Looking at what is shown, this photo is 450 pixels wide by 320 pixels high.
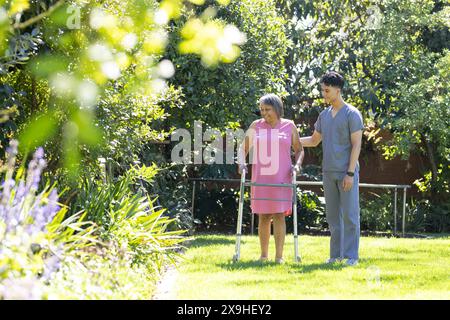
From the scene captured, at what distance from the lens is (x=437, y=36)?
510 inches

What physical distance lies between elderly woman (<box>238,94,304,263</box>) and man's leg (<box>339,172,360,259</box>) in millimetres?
499

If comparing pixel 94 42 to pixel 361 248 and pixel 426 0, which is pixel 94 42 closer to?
pixel 361 248

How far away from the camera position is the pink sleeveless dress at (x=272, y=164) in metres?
7.14

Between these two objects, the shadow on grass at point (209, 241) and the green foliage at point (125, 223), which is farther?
the shadow on grass at point (209, 241)

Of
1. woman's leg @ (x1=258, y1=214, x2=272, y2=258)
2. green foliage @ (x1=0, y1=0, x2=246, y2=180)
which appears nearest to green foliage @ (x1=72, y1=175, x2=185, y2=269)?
green foliage @ (x1=0, y1=0, x2=246, y2=180)

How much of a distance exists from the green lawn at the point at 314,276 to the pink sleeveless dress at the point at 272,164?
0.52 meters

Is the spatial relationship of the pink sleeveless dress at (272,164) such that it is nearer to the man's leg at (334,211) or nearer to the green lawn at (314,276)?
the man's leg at (334,211)

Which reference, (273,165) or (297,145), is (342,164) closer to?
(297,145)

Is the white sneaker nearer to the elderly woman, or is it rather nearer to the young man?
the young man

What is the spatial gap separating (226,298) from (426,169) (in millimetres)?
9888

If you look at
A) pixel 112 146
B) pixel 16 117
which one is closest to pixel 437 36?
pixel 112 146

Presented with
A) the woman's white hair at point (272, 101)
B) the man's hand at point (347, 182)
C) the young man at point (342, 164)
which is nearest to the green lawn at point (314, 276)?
the young man at point (342, 164)

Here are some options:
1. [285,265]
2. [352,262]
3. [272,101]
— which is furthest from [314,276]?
[272,101]

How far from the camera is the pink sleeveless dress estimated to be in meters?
7.14
